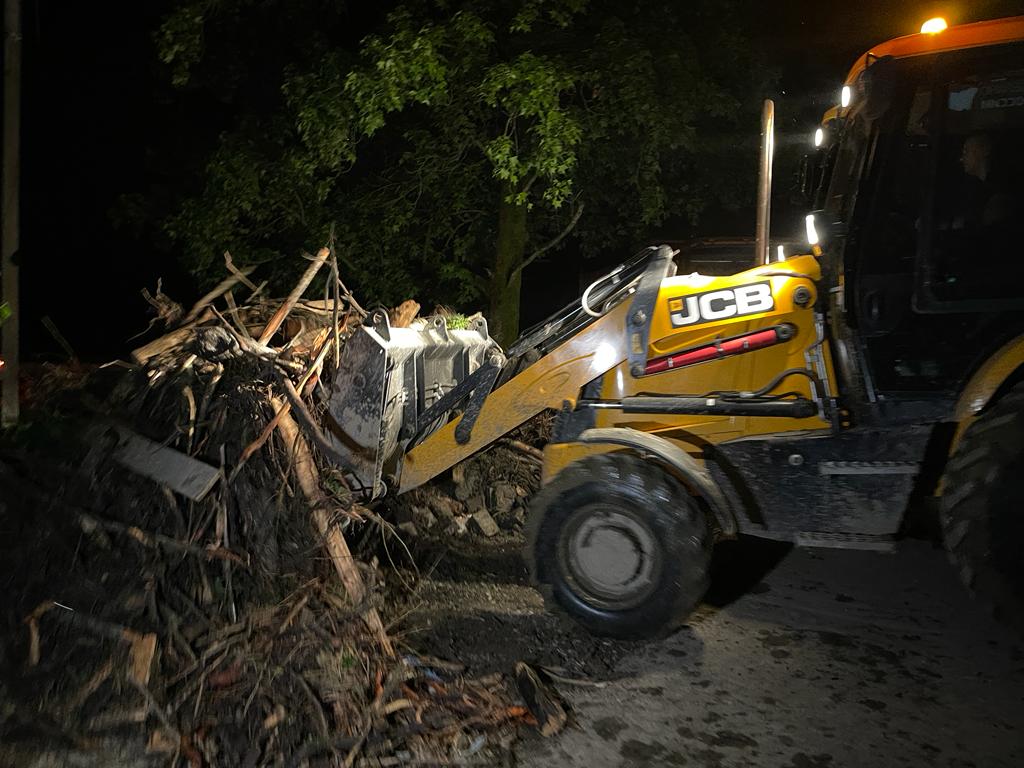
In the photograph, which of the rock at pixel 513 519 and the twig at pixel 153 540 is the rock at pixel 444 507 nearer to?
the rock at pixel 513 519

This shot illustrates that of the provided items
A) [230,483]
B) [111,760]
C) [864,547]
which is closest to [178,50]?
[230,483]

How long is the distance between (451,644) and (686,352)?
2.10 meters

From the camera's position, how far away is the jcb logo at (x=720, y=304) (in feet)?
14.5

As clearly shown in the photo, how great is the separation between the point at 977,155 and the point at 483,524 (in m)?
4.14

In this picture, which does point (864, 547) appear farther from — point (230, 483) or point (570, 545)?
point (230, 483)

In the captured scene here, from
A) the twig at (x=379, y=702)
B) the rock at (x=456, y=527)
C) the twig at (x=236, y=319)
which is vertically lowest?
the twig at (x=379, y=702)

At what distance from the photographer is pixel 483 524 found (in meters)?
6.42

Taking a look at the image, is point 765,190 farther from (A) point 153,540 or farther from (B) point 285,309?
(A) point 153,540

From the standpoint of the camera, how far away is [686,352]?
15.1ft

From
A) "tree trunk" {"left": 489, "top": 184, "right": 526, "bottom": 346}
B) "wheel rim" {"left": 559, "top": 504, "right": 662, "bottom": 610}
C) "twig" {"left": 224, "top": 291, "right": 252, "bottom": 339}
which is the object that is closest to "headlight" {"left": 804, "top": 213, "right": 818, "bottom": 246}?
"wheel rim" {"left": 559, "top": 504, "right": 662, "bottom": 610}

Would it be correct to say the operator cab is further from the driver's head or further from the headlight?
the headlight

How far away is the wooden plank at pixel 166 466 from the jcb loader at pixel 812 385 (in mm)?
823

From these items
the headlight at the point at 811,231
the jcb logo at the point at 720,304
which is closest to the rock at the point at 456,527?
the jcb logo at the point at 720,304

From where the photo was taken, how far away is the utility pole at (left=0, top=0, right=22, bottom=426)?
736cm
